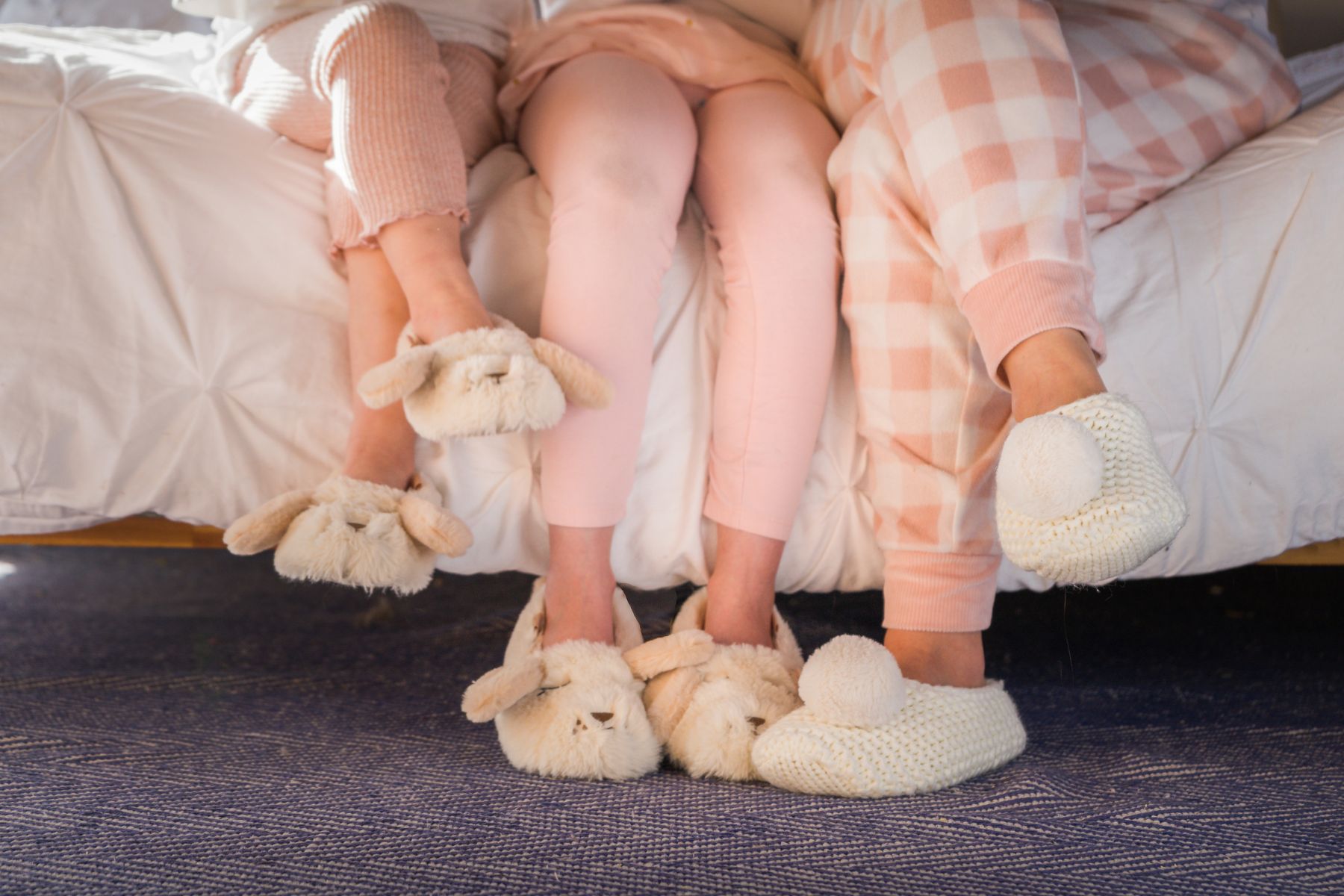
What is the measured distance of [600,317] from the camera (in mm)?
749

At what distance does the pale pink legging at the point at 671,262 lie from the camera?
754 mm

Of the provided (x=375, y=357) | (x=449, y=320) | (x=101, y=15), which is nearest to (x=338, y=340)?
(x=375, y=357)

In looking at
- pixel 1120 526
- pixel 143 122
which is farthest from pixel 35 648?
pixel 1120 526

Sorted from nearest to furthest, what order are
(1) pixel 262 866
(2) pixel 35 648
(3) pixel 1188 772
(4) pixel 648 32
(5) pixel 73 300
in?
1. (1) pixel 262 866
2. (3) pixel 1188 772
3. (5) pixel 73 300
4. (4) pixel 648 32
5. (2) pixel 35 648

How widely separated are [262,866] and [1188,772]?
0.59 m

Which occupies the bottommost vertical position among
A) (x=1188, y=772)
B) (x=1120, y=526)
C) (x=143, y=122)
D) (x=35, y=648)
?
(x=35, y=648)

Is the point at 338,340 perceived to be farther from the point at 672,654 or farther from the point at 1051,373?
the point at 1051,373

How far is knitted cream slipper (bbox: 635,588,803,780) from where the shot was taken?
69 cm

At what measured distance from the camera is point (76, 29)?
3.54 feet

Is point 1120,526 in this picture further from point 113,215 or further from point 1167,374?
point 113,215

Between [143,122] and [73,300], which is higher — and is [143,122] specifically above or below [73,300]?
above

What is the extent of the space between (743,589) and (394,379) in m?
0.32

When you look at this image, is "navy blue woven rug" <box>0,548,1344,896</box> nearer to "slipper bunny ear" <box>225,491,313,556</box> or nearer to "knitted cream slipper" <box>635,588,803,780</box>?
"knitted cream slipper" <box>635,588,803,780</box>

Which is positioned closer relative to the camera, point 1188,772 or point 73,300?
point 1188,772
